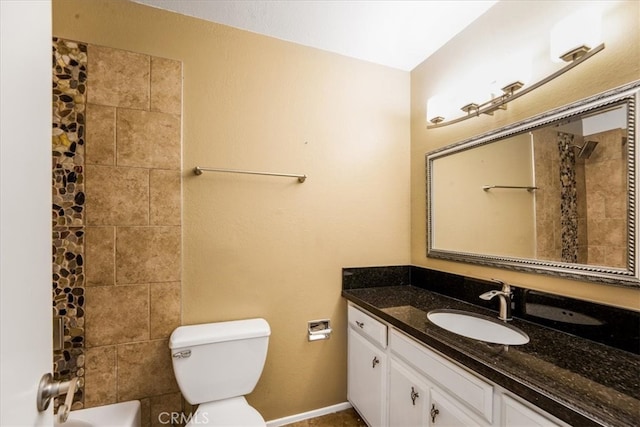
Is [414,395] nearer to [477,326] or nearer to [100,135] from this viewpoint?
[477,326]

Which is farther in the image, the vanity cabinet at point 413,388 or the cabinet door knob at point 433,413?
the cabinet door knob at point 433,413

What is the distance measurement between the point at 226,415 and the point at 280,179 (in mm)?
1270

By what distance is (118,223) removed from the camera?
4.82ft

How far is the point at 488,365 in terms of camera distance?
920mm

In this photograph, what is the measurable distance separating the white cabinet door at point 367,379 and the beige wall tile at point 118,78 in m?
1.83

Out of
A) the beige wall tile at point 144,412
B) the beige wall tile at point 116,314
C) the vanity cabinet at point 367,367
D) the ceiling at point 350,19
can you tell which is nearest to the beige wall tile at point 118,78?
the ceiling at point 350,19

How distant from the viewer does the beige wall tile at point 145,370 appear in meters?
1.47

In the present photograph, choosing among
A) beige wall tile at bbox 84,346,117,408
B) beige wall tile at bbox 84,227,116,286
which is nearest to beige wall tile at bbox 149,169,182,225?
beige wall tile at bbox 84,227,116,286

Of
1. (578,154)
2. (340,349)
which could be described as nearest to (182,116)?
(340,349)

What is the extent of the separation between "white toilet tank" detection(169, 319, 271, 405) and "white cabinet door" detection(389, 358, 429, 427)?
699 millimetres

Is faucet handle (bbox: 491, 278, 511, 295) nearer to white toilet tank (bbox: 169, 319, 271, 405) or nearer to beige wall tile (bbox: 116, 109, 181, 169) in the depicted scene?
white toilet tank (bbox: 169, 319, 271, 405)

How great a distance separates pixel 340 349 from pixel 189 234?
1.24 metres

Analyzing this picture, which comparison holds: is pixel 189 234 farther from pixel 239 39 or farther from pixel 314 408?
pixel 314 408

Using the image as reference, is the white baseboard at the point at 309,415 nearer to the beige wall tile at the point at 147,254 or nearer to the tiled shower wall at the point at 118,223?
the tiled shower wall at the point at 118,223
